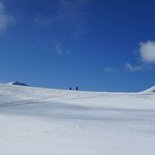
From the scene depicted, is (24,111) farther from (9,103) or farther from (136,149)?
(136,149)

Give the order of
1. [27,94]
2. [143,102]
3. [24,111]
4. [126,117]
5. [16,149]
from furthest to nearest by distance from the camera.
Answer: [27,94] < [143,102] < [24,111] < [126,117] < [16,149]

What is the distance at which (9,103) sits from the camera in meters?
17.6

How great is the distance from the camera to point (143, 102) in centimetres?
1970

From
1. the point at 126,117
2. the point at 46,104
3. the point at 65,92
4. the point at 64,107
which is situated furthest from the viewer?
the point at 65,92

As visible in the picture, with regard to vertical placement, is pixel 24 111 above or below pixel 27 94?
below

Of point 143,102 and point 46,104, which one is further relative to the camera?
point 143,102

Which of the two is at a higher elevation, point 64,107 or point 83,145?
point 64,107

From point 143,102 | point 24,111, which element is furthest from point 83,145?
point 143,102

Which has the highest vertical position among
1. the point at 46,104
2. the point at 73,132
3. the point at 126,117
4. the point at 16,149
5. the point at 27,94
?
the point at 27,94

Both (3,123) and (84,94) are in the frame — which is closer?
(3,123)

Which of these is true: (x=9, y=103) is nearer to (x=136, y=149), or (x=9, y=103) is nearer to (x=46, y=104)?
(x=46, y=104)

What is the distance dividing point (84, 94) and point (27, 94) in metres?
3.92

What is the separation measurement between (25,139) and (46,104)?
29.0 ft

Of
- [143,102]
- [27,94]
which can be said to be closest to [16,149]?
[143,102]
